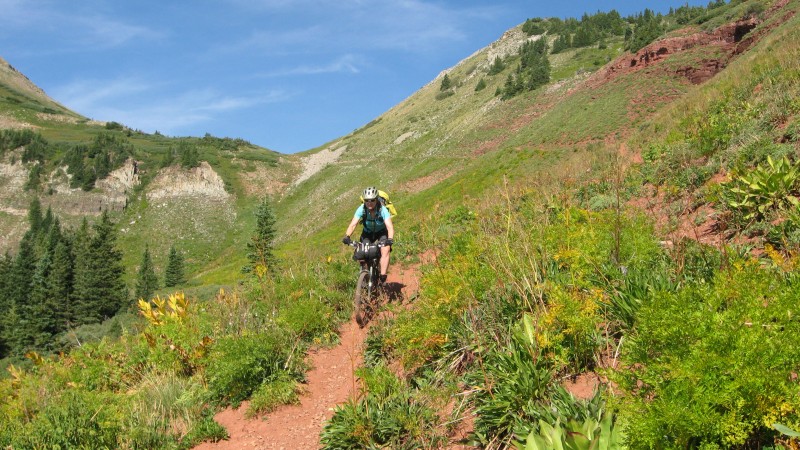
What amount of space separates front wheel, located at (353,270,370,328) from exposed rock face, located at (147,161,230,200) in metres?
65.3

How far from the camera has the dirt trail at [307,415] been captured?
5125 millimetres

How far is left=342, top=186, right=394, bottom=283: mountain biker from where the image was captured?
303 inches

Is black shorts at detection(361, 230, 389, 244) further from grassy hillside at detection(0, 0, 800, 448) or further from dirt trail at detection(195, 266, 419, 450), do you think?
dirt trail at detection(195, 266, 419, 450)

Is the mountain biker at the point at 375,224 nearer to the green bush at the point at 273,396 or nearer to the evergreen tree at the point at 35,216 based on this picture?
the green bush at the point at 273,396

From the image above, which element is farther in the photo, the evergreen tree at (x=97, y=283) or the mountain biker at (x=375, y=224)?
the evergreen tree at (x=97, y=283)

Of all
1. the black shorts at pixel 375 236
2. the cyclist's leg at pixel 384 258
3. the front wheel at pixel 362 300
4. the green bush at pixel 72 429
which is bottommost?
the green bush at pixel 72 429

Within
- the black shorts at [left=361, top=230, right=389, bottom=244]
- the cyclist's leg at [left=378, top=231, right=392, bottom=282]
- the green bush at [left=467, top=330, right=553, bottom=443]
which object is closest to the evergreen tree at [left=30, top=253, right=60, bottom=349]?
the black shorts at [left=361, top=230, right=389, bottom=244]

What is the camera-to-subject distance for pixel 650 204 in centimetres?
845

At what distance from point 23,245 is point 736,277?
204ft

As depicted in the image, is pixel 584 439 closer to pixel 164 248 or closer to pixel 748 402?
pixel 748 402

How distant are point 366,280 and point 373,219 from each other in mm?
974

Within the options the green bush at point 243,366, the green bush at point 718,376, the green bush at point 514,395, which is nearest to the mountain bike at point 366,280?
the green bush at point 243,366

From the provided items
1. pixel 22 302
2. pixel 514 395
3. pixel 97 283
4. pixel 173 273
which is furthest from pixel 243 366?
pixel 22 302

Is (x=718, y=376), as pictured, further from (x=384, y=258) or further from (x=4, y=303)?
(x=4, y=303)
